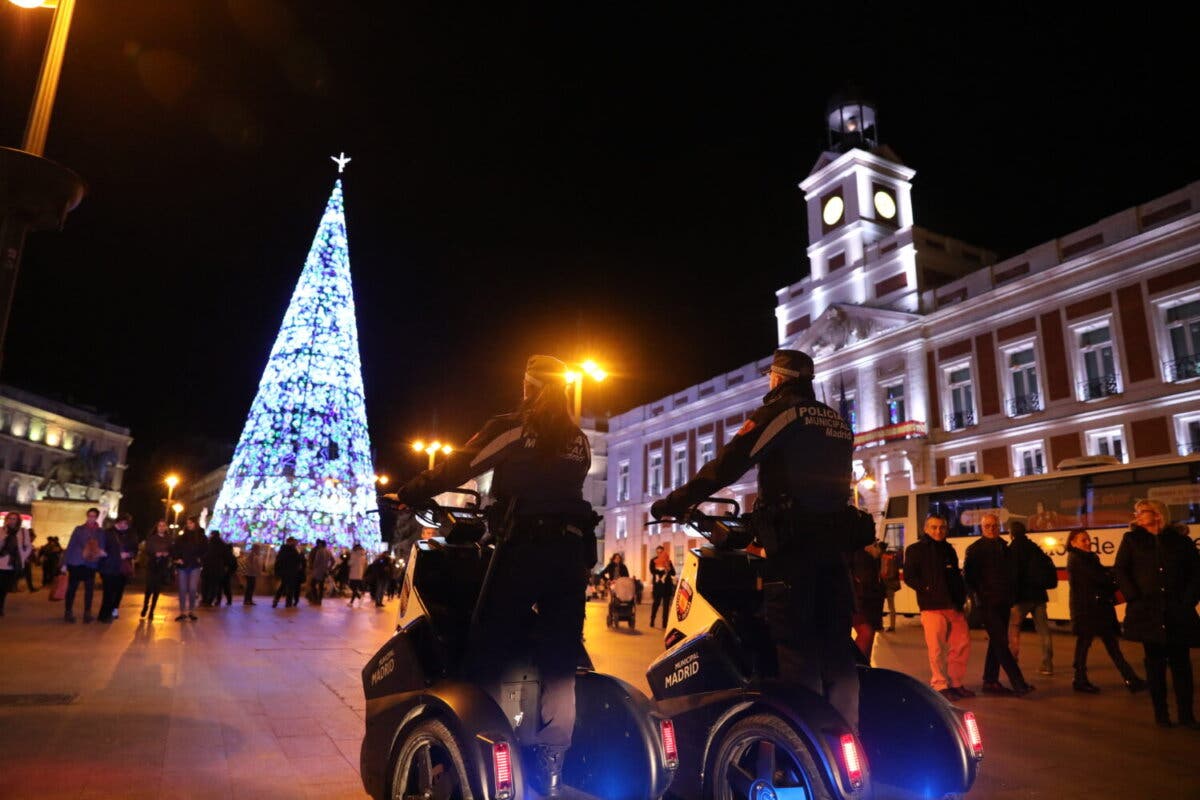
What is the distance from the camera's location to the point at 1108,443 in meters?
23.9

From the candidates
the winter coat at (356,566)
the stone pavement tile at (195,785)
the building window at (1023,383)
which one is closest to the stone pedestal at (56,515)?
the winter coat at (356,566)

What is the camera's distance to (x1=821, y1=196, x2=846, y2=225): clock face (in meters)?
36.7

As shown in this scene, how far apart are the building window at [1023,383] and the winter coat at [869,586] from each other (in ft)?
69.1

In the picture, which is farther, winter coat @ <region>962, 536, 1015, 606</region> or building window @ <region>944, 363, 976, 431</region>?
building window @ <region>944, 363, 976, 431</region>

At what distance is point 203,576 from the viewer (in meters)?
17.2

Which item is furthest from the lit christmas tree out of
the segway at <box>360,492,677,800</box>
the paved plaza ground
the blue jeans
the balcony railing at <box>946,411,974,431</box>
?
the balcony railing at <box>946,411,974,431</box>

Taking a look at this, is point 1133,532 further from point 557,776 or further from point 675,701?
point 557,776

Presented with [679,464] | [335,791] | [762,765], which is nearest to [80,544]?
[335,791]

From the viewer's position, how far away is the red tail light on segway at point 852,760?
260 cm

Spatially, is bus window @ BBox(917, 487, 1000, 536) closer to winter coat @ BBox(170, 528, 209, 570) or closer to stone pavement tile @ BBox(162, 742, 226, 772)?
winter coat @ BBox(170, 528, 209, 570)

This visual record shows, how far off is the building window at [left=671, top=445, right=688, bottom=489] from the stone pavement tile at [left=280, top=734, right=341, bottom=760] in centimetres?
3967

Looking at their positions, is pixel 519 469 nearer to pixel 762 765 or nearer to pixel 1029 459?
pixel 762 765

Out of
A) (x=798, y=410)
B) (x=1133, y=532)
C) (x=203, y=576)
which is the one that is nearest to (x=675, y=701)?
(x=798, y=410)

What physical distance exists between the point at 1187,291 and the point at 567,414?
84.7ft
